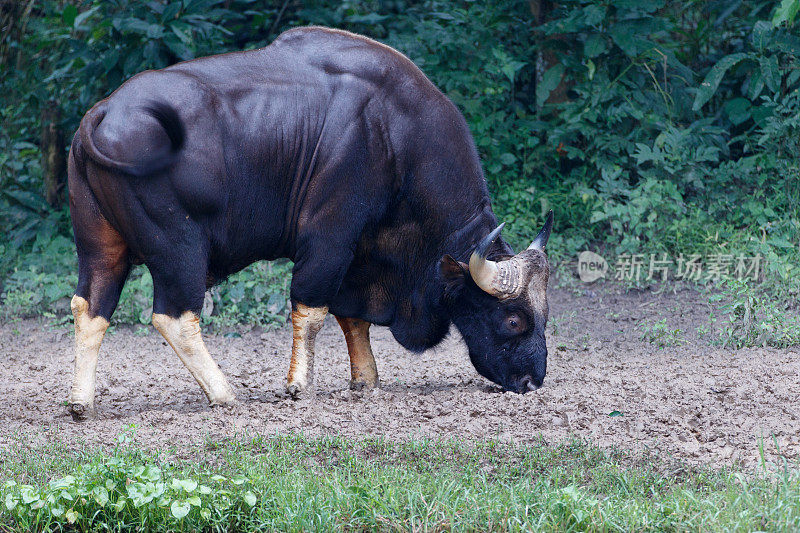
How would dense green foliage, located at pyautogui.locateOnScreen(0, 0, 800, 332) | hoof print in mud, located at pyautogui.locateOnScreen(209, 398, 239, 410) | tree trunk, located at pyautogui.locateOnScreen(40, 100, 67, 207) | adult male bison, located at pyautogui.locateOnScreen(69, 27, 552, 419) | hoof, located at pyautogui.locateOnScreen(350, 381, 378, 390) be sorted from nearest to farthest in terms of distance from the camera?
adult male bison, located at pyautogui.locateOnScreen(69, 27, 552, 419) < hoof print in mud, located at pyautogui.locateOnScreen(209, 398, 239, 410) < hoof, located at pyautogui.locateOnScreen(350, 381, 378, 390) < dense green foliage, located at pyautogui.locateOnScreen(0, 0, 800, 332) < tree trunk, located at pyautogui.locateOnScreen(40, 100, 67, 207)

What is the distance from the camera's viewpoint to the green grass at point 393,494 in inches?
138

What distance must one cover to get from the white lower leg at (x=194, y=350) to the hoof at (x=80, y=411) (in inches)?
22.5

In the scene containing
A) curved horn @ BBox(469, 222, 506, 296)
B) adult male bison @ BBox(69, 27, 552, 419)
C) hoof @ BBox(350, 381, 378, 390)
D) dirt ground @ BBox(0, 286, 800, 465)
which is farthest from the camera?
hoof @ BBox(350, 381, 378, 390)

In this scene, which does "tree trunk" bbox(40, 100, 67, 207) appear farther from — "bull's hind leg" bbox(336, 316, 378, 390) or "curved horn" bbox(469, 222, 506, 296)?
"curved horn" bbox(469, 222, 506, 296)

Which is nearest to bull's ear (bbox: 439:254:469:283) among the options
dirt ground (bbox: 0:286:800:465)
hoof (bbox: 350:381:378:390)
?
dirt ground (bbox: 0:286:800:465)

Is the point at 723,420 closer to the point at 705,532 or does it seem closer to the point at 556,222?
the point at 705,532

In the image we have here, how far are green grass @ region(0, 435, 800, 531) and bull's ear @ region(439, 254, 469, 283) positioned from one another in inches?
54.7

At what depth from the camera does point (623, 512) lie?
354 cm

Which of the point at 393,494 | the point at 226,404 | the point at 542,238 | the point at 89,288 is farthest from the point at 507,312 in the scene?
the point at 89,288

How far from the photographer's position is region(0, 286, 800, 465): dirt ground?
459cm

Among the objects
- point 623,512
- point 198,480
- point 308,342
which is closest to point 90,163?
point 308,342

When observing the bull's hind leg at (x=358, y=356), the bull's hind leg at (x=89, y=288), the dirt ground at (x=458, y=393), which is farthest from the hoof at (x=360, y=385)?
Result: the bull's hind leg at (x=89, y=288)

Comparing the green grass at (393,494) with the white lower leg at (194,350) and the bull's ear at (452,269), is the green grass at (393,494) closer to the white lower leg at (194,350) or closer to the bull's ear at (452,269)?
the white lower leg at (194,350)

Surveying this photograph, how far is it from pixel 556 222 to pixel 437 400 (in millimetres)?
4285
